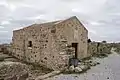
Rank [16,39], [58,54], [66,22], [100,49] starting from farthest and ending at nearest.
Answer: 1. [100,49]
2. [16,39]
3. [66,22]
4. [58,54]

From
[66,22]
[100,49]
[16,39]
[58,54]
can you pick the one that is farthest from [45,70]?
[100,49]

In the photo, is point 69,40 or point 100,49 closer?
point 69,40

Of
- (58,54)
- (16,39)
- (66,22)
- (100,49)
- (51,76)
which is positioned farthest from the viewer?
(100,49)

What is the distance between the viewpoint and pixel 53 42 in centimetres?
1496

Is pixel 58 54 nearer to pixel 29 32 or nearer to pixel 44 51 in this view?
pixel 44 51

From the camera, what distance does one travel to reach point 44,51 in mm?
15898

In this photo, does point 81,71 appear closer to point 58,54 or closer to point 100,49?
point 58,54

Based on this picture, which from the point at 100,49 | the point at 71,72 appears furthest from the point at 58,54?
the point at 100,49

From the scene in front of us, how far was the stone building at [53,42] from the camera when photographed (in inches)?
583

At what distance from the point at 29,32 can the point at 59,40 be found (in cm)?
464

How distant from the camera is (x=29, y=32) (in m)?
18.3

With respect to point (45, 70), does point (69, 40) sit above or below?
above

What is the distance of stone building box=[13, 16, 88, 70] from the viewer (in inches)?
583

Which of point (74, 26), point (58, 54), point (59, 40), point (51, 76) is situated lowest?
point (51, 76)
